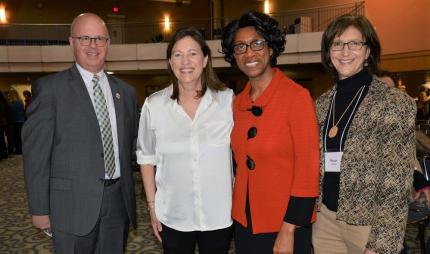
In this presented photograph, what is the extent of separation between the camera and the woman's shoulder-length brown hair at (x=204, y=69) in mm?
2064

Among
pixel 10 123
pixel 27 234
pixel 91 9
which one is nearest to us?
pixel 27 234

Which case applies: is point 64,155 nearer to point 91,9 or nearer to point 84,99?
point 84,99

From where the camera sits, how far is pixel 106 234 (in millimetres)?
2453

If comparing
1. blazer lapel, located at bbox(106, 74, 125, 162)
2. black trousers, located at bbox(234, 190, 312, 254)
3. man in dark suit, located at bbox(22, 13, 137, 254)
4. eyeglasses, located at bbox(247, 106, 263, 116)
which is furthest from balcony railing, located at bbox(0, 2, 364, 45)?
black trousers, located at bbox(234, 190, 312, 254)

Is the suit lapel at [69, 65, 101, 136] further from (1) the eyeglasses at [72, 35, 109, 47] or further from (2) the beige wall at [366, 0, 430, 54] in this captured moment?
(2) the beige wall at [366, 0, 430, 54]

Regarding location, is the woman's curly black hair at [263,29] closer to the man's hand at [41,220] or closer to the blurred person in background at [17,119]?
the man's hand at [41,220]

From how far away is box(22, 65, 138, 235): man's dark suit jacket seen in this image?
2.16m

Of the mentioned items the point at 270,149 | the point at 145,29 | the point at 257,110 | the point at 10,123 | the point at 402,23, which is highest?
the point at 145,29

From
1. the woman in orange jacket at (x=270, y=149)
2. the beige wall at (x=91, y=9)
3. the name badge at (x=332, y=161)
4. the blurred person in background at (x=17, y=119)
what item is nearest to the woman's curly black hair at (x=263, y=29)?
the woman in orange jacket at (x=270, y=149)

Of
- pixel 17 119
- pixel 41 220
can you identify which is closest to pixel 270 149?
pixel 41 220

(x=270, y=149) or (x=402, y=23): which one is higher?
(x=402, y=23)

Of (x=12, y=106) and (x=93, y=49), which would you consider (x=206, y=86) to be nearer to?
(x=93, y=49)

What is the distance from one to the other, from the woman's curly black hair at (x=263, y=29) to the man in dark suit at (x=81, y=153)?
0.96m

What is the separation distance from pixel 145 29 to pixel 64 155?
17.4 m
